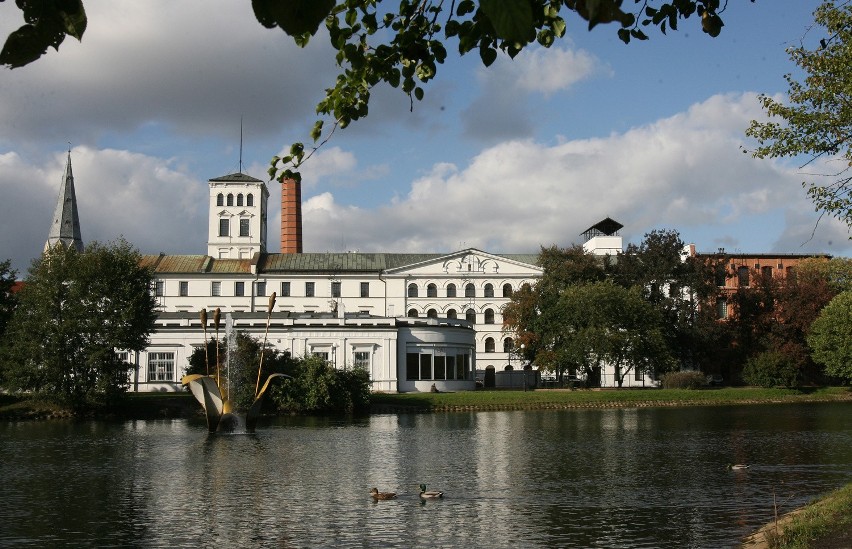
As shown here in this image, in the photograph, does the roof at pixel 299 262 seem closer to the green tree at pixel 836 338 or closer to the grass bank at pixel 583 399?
the grass bank at pixel 583 399

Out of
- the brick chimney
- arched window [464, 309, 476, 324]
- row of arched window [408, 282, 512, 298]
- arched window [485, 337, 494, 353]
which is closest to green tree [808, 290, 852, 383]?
row of arched window [408, 282, 512, 298]

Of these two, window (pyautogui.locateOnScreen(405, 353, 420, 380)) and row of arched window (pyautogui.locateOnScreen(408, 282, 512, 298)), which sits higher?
row of arched window (pyautogui.locateOnScreen(408, 282, 512, 298))

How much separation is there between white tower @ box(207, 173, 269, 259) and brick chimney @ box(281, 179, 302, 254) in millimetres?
4030

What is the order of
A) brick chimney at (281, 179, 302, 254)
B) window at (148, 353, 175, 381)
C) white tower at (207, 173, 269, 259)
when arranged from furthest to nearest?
brick chimney at (281, 179, 302, 254), white tower at (207, 173, 269, 259), window at (148, 353, 175, 381)

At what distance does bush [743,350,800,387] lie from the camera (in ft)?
241

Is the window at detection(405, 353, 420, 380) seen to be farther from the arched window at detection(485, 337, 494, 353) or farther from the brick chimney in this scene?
the brick chimney

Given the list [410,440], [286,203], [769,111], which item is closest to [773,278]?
[286,203]

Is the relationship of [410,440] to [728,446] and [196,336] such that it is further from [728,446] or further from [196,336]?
[196,336]

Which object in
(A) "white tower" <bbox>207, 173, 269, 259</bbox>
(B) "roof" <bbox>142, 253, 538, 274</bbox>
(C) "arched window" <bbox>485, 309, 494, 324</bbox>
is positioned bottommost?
(C) "arched window" <bbox>485, 309, 494, 324</bbox>

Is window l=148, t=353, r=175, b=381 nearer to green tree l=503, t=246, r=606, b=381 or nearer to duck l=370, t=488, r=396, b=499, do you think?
green tree l=503, t=246, r=606, b=381

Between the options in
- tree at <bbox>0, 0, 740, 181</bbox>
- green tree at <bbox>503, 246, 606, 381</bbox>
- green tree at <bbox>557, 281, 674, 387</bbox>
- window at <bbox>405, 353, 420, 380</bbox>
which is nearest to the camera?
tree at <bbox>0, 0, 740, 181</bbox>

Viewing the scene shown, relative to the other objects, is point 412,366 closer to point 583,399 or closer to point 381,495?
point 583,399

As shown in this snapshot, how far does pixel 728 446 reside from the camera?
3344 cm

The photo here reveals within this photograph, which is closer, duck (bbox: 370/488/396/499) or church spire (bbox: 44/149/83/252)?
duck (bbox: 370/488/396/499)
